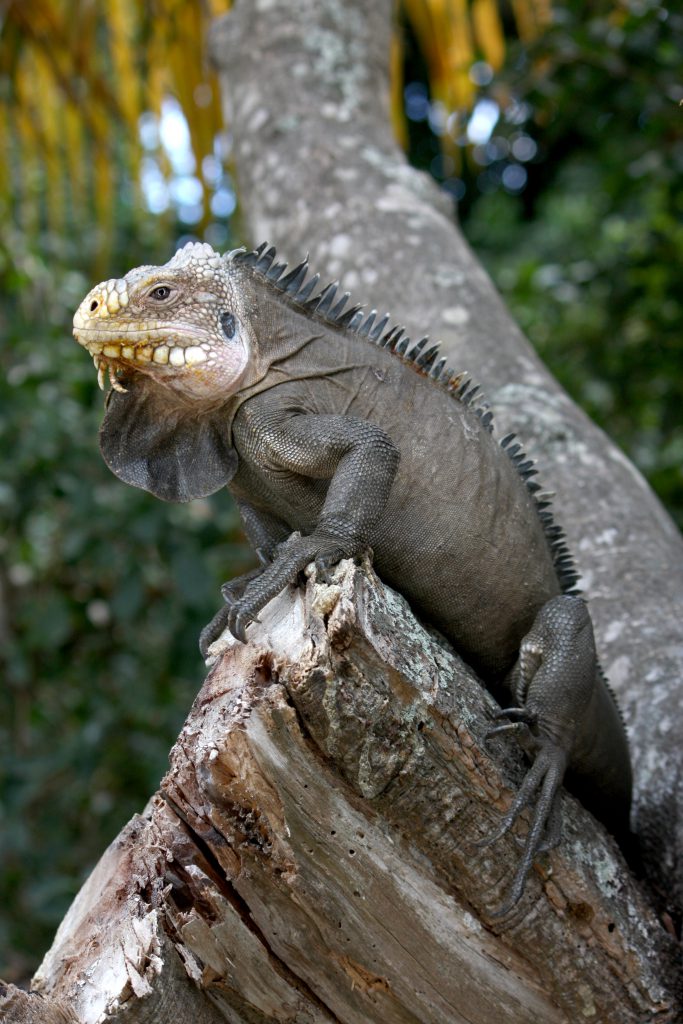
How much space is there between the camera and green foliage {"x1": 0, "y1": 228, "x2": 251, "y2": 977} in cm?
513

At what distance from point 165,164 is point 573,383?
8.91 ft

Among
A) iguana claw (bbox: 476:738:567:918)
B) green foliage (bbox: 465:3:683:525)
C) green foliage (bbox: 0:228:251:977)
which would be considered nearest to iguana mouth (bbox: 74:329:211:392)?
iguana claw (bbox: 476:738:567:918)

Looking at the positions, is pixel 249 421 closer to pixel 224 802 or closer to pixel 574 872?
pixel 224 802

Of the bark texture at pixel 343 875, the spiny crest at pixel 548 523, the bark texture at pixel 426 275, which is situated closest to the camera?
the bark texture at pixel 343 875

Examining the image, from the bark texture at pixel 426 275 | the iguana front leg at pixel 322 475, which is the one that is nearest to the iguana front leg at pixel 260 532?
the iguana front leg at pixel 322 475

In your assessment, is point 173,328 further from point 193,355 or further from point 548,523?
point 548,523

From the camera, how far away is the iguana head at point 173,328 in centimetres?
281

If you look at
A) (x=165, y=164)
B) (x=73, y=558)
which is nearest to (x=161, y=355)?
(x=73, y=558)

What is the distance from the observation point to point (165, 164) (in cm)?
610

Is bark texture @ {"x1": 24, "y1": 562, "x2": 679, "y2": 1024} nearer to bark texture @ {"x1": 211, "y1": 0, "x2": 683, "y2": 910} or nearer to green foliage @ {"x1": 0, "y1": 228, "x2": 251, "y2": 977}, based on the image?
bark texture @ {"x1": 211, "y1": 0, "x2": 683, "y2": 910}

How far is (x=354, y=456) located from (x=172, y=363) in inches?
21.9

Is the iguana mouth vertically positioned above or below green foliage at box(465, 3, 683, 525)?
below

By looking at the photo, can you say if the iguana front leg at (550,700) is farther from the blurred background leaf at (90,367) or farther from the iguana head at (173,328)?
the blurred background leaf at (90,367)

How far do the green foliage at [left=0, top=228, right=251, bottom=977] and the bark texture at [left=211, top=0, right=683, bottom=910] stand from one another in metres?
1.37
